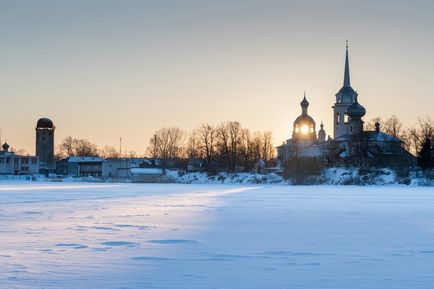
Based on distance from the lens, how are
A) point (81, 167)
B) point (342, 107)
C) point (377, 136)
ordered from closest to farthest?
point (377, 136), point (342, 107), point (81, 167)

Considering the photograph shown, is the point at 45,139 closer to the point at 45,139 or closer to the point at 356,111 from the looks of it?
the point at 45,139

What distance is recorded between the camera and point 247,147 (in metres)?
117

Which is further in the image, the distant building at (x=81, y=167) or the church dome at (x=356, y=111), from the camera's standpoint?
the distant building at (x=81, y=167)

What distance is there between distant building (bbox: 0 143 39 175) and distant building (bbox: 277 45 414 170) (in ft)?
179

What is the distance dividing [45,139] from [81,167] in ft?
179

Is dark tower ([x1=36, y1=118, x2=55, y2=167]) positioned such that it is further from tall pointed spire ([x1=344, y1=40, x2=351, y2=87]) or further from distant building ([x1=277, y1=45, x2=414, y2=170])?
tall pointed spire ([x1=344, y1=40, x2=351, y2=87])

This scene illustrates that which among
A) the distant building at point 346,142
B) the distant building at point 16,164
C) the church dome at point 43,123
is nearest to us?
the distant building at point 346,142

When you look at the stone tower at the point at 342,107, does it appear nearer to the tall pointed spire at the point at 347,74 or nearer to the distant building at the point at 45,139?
the tall pointed spire at the point at 347,74

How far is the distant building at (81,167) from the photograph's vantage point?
444 ft

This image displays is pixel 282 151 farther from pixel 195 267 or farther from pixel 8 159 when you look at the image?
pixel 195 267

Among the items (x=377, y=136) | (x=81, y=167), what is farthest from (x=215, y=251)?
(x=81, y=167)

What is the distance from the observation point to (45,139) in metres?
189

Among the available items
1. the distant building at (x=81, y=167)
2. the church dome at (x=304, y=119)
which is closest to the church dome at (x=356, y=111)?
the church dome at (x=304, y=119)

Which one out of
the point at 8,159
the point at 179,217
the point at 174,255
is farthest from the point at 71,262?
the point at 8,159
